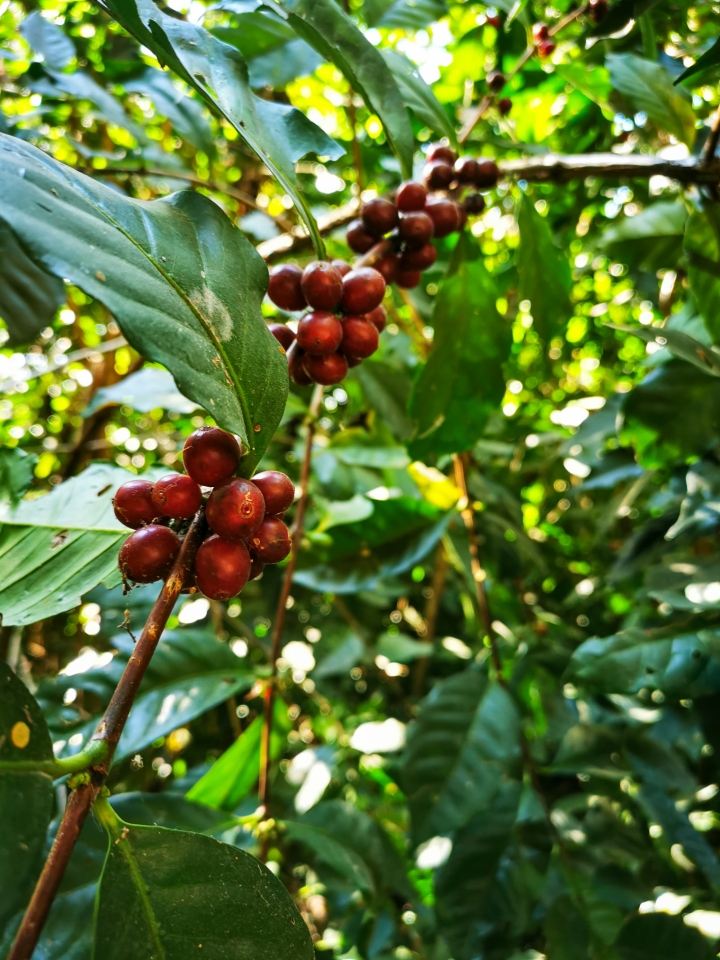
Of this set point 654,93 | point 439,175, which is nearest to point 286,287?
point 439,175

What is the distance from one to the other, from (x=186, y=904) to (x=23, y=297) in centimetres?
76

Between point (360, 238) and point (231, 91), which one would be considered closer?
point (231, 91)

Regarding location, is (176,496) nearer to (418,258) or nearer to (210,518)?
(210,518)

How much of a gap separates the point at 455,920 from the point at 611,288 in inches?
86.8

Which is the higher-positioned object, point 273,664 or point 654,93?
point 654,93

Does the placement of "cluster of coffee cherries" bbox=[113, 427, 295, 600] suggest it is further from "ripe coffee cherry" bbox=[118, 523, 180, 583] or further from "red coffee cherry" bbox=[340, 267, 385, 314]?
"red coffee cherry" bbox=[340, 267, 385, 314]

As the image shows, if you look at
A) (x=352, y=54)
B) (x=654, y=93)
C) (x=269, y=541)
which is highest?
(x=352, y=54)

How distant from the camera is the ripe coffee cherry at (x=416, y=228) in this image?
62 cm

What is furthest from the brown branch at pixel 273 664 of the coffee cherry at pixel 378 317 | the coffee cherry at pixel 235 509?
the coffee cherry at pixel 235 509

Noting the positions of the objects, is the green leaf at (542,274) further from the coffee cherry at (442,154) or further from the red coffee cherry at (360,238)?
the red coffee cherry at (360,238)

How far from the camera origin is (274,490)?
1.38 feet

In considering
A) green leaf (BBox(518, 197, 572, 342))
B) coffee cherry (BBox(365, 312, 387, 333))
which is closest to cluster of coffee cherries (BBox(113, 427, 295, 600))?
coffee cherry (BBox(365, 312, 387, 333))

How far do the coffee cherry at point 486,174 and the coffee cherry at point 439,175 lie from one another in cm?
3

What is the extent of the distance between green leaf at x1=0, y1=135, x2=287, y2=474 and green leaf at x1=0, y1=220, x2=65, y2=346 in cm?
50
